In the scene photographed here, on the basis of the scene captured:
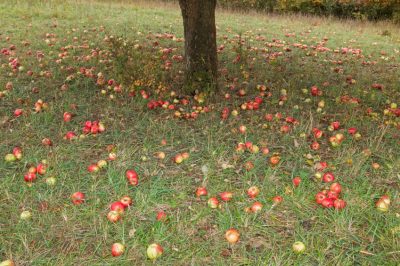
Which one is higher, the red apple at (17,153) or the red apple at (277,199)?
the red apple at (17,153)

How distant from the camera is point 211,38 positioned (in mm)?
4465

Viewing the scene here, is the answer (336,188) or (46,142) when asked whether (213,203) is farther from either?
(46,142)

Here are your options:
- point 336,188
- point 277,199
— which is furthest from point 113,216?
point 336,188

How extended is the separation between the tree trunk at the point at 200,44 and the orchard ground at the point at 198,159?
23cm

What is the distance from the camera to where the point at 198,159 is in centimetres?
345

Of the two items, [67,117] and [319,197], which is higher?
[67,117]

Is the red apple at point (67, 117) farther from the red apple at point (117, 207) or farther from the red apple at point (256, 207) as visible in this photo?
the red apple at point (256, 207)

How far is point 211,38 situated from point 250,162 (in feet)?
6.08

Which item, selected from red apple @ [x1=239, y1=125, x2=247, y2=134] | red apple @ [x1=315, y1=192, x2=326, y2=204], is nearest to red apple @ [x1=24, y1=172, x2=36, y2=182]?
red apple @ [x1=239, y1=125, x2=247, y2=134]

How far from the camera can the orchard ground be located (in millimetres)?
2545

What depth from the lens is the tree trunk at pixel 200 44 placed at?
170 inches

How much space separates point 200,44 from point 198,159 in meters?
1.65

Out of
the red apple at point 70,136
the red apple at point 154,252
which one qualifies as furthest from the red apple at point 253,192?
the red apple at point 70,136

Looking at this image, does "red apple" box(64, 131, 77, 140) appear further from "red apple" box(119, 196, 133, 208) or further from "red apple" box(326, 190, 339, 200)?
"red apple" box(326, 190, 339, 200)
